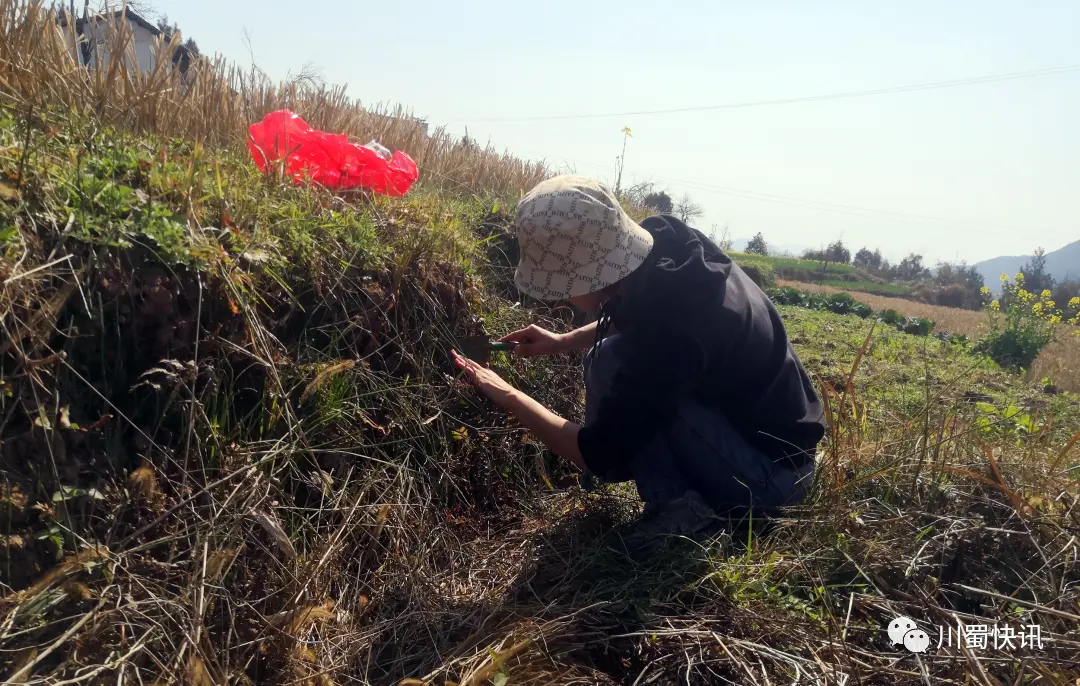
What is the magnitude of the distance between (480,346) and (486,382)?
341 mm

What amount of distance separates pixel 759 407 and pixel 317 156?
206 centimetres

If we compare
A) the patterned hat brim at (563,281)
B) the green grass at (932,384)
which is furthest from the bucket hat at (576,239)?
the green grass at (932,384)

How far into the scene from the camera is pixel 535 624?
1.68m

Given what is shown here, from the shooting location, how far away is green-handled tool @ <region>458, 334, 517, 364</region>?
2477 mm

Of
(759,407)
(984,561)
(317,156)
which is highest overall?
(317,156)

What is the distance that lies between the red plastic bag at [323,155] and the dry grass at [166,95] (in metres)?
0.18

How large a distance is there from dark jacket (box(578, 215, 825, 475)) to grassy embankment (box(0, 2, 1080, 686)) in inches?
11.4

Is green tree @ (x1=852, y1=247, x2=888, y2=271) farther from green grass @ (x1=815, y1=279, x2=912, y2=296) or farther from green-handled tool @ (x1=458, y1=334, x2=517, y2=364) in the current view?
green-handled tool @ (x1=458, y1=334, x2=517, y2=364)

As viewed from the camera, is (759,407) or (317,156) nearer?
(759,407)

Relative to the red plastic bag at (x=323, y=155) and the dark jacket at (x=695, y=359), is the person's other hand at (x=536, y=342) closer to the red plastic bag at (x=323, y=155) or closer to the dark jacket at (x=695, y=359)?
the dark jacket at (x=695, y=359)

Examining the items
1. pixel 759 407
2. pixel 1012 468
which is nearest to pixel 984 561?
pixel 1012 468

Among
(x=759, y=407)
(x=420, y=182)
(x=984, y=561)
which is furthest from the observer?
(x=420, y=182)

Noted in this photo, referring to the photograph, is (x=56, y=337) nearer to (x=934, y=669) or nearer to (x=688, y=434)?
(x=688, y=434)

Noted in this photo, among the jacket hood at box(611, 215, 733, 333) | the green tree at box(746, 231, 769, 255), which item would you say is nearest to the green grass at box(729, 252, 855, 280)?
the green tree at box(746, 231, 769, 255)
